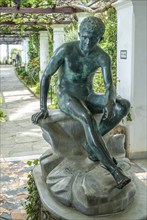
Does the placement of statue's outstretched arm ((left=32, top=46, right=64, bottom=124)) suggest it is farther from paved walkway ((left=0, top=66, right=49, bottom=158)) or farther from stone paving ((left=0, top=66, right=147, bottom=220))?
paved walkway ((left=0, top=66, right=49, bottom=158))

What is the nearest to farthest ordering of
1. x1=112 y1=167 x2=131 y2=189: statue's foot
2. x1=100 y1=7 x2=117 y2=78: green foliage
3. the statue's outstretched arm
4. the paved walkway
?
x1=112 y1=167 x2=131 y2=189: statue's foot < the statue's outstretched arm < the paved walkway < x1=100 y1=7 x2=117 y2=78: green foliage

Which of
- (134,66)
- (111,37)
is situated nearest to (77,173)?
(134,66)

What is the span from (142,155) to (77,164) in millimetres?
3128

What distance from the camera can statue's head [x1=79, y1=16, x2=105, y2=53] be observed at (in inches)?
94.3

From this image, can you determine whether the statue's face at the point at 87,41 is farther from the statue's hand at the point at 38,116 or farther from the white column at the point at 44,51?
the white column at the point at 44,51

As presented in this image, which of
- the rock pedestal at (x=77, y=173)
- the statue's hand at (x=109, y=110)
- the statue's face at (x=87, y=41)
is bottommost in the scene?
the rock pedestal at (x=77, y=173)

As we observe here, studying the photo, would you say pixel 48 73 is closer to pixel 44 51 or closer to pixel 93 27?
pixel 93 27

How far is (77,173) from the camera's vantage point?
267 cm

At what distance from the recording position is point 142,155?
18.7 ft

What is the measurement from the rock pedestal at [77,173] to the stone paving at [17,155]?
125 cm

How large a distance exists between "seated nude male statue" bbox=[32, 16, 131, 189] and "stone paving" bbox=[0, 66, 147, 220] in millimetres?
1654

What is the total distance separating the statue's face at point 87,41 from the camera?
241cm

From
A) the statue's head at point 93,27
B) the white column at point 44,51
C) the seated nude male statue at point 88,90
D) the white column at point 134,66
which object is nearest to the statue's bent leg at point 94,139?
the seated nude male statue at point 88,90

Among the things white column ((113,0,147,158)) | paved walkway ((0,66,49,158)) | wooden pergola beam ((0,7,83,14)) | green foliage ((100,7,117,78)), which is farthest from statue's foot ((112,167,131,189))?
wooden pergola beam ((0,7,83,14))
